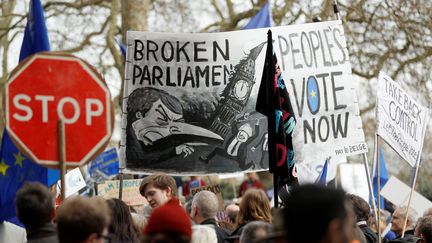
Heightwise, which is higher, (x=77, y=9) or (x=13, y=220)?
(x=77, y=9)

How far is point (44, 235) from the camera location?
5.84 metres

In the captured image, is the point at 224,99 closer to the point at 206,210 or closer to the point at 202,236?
the point at 206,210

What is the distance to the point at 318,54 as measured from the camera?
34.1ft

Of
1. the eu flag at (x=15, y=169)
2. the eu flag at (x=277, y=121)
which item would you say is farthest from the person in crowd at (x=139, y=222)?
the eu flag at (x=277, y=121)

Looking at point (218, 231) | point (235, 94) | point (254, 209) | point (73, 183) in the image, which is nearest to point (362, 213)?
point (254, 209)

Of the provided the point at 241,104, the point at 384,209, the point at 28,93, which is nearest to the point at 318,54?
the point at 241,104

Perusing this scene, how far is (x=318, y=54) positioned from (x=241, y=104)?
101 cm

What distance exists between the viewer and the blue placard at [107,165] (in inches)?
679

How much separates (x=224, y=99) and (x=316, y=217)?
6131 mm

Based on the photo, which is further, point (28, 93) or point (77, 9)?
point (77, 9)

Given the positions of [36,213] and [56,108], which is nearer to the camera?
[36,213]

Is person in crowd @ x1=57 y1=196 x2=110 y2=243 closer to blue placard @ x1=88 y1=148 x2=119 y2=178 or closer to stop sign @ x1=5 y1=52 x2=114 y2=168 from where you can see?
stop sign @ x1=5 y1=52 x2=114 y2=168

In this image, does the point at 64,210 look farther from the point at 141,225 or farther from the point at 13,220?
the point at 13,220

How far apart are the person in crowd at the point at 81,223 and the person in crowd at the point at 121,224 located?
1796mm
